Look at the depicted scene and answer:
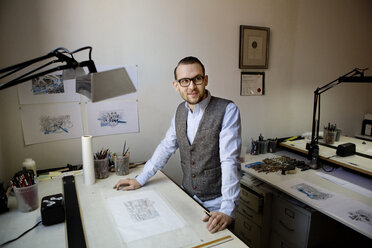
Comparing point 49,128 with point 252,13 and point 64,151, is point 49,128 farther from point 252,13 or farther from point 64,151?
point 252,13

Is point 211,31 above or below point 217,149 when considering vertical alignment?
above

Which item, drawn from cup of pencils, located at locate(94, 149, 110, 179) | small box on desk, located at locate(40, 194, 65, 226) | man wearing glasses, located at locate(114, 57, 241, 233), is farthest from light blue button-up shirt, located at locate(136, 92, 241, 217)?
small box on desk, located at locate(40, 194, 65, 226)

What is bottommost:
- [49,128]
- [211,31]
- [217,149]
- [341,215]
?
[341,215]

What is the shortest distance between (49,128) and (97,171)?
529mm

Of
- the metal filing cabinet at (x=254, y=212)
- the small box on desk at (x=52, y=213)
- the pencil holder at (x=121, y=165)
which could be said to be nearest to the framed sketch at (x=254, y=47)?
the metal filing cabinet at (x=254, y=212)

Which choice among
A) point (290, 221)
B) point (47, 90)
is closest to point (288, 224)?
point (290, 221)

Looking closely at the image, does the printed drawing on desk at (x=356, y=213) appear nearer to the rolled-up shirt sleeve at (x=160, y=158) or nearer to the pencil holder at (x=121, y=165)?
the rolled-up shirt sleeve at (x=160, y=158)

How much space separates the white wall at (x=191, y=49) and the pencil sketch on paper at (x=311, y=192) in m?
0.91

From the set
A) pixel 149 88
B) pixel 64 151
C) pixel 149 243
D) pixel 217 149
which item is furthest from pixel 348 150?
pixel 64 151

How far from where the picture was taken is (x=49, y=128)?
173 cm

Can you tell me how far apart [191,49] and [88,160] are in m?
1.25

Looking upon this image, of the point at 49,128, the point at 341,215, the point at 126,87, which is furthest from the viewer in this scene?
the point at 49,128

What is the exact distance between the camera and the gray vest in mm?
1415

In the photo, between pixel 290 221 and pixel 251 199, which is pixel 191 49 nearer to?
pixel 251 199
